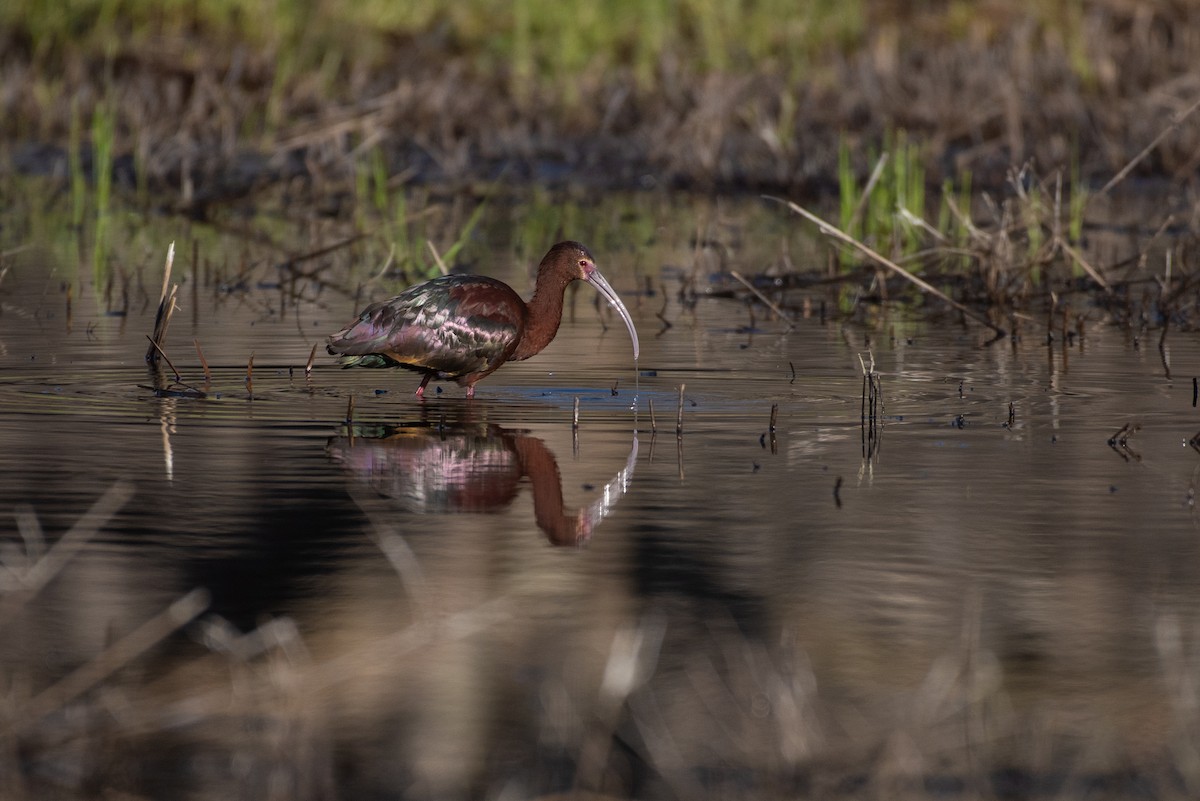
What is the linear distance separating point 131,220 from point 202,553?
37.9 feet

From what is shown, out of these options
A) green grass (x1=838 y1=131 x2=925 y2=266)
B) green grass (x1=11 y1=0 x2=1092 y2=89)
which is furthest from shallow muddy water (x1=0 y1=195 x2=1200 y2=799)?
green grass (x1=11 y1=0 x2=1092 y2=89)

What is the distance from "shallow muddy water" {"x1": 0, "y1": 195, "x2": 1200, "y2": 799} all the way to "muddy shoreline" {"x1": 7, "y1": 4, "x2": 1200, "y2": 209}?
917cm

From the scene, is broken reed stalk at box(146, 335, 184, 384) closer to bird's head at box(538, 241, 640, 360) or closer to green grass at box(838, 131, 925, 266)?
bird's head at box(538, 241, 640, 360)

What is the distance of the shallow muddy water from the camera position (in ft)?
13.6

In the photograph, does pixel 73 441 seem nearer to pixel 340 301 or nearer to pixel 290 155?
pixel 340 301

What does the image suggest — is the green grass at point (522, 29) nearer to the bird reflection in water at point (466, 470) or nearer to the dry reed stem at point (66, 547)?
the bird reflection in water at point (466, 470)

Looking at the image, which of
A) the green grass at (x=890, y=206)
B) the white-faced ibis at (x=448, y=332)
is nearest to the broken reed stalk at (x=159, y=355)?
the white-faced ibis at (x=448, y=332)

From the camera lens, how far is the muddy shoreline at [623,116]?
1920 centimetres

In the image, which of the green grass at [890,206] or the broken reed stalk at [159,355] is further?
the green grass at [890,206]

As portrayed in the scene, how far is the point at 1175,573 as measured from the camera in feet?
18.8

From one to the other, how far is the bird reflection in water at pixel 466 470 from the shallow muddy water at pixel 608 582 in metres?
0.02

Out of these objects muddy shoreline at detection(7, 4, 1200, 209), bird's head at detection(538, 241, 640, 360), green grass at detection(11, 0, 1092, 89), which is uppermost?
green grass at detection(11, 0, 1092, 89)

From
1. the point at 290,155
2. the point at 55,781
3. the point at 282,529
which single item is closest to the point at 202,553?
the point at 282,529

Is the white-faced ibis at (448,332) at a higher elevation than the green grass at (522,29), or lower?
lower
